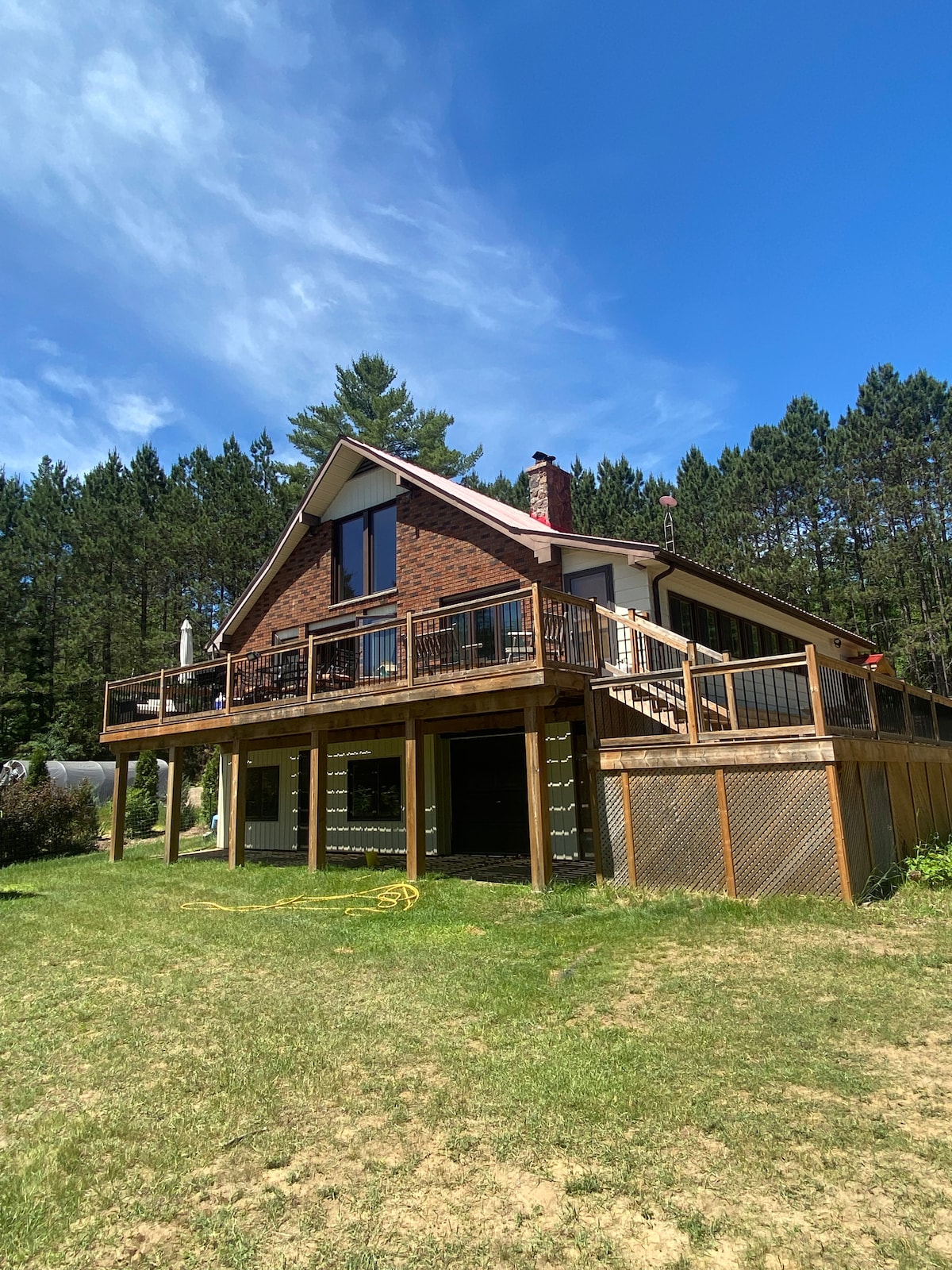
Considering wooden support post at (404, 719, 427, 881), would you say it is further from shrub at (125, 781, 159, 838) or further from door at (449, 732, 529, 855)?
shrub at (125, 781, 159, 838)

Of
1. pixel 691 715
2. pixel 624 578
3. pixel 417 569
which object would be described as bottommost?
pixel 691 715

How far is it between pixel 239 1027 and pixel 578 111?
15.9 m

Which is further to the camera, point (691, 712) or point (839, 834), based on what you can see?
point (691, 712)

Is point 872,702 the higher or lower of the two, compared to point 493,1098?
higher

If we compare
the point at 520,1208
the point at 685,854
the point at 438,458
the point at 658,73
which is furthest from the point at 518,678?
the point at 438,458

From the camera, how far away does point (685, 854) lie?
9195mm

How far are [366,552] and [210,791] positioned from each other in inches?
611

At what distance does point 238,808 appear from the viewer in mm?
14344

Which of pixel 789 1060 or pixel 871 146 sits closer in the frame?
pixel 789 1060

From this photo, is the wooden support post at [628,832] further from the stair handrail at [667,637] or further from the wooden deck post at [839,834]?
the wooden deck post at [839,834]

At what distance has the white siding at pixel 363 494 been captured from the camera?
1702cm

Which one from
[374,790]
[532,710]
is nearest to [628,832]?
[532,710]

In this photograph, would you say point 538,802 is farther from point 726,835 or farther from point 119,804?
point 119,804

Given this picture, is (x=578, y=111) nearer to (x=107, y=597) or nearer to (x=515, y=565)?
(x=515, y=565)
